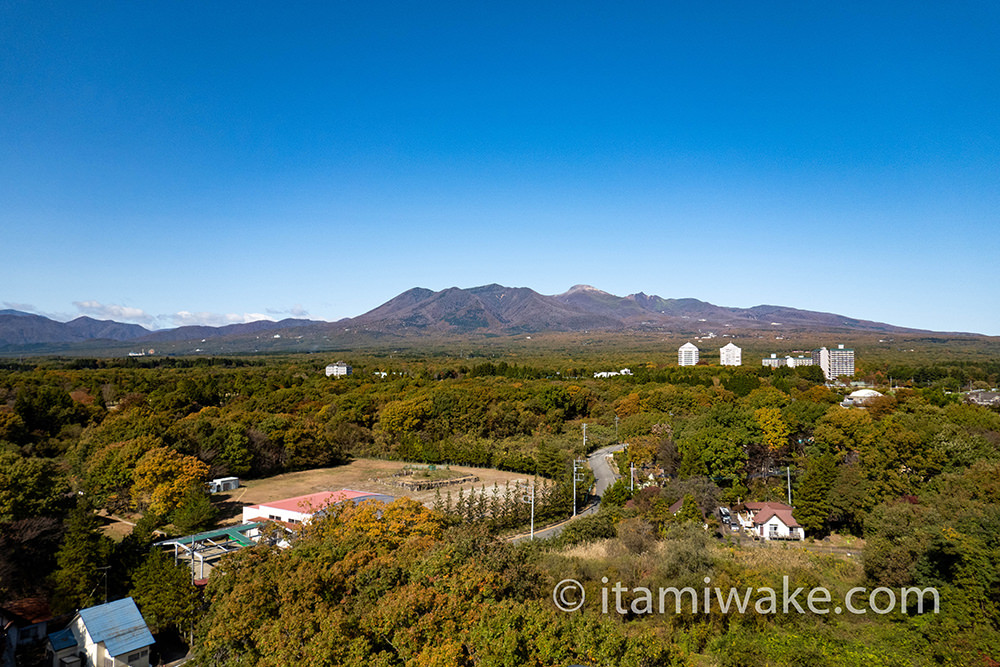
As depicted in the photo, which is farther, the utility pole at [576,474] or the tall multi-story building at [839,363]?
the tall multi-story building at [839,363]

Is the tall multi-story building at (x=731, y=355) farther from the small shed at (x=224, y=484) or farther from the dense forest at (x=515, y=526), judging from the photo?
the small shed at (x=224, y=484)

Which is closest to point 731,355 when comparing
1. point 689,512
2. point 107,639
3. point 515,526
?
point 689,512

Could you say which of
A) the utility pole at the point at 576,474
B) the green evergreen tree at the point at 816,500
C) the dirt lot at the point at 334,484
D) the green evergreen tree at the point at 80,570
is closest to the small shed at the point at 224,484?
the dirt lot at the point at 334,484

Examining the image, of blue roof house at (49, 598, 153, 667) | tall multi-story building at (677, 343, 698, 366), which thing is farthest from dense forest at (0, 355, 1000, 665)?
tall multi-story building at (677, 343, 698, 366)

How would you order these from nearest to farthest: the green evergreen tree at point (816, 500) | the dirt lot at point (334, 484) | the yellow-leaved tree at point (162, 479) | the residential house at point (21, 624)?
the residential house at point (21, 624)
the green evergreen tree at point (816, 500)
the yellow-leaved tree at point (162, 479)
the dirt lot at point (334, 484)

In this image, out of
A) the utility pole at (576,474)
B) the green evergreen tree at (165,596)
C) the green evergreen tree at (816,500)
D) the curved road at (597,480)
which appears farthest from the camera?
the utility pole at (576,474)

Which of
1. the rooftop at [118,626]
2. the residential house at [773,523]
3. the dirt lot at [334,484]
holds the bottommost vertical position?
the dirt lot at [334,484]

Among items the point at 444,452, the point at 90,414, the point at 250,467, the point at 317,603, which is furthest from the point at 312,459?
the point at 317,603
